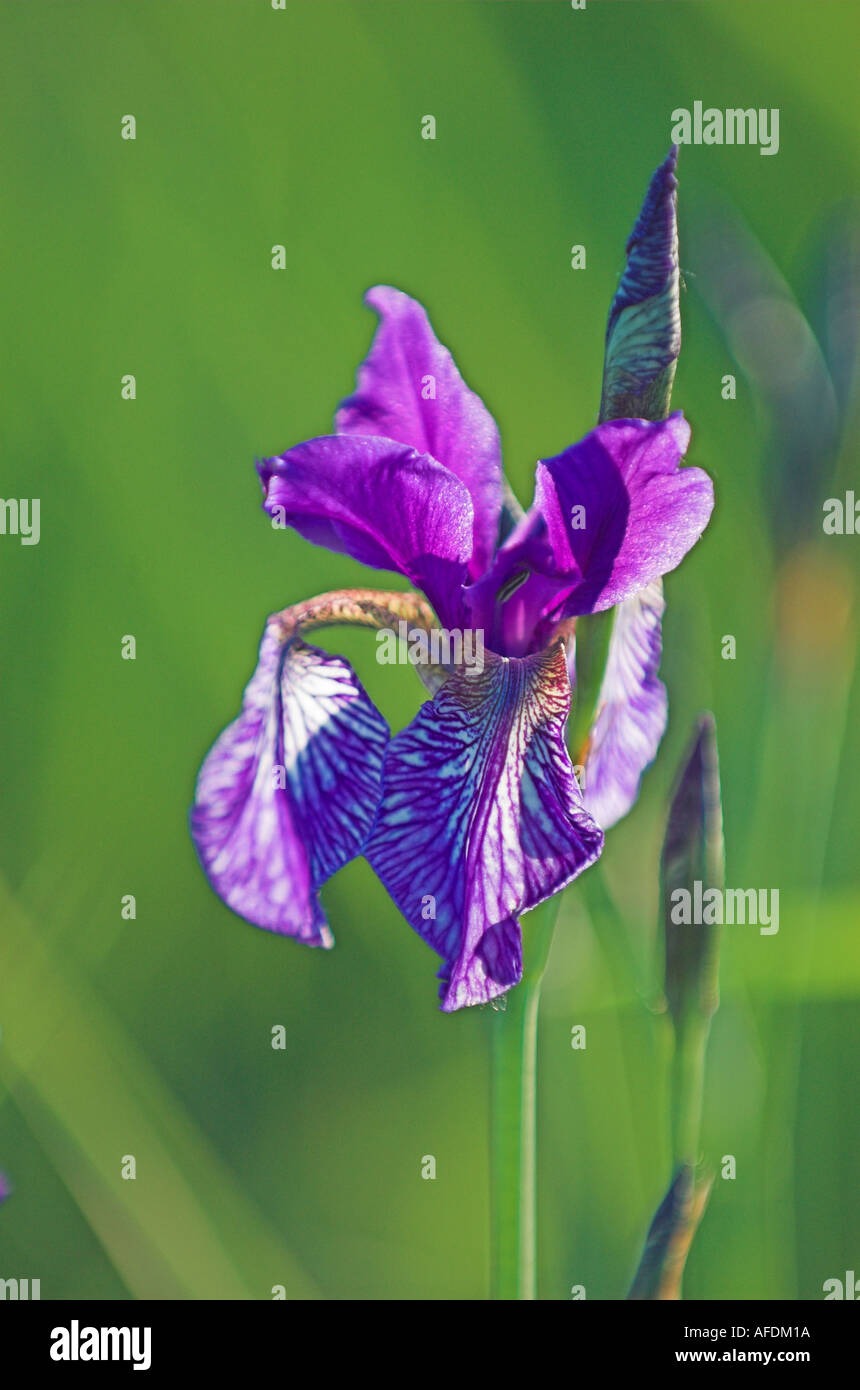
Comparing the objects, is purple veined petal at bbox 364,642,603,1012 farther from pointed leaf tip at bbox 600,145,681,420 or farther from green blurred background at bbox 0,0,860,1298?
green blurred background at bbox 0,0,860,1298

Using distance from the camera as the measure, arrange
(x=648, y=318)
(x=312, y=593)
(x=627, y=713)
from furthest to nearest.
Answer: (x=312, y=593) → (x=627, y=713) → (x=648, y=318)

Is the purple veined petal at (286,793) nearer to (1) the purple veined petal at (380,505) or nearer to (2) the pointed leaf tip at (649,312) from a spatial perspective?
(1) the purple veined petal at (380,505)

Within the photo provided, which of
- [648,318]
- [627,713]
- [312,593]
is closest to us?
[648,318]

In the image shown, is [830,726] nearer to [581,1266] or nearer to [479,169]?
[581,1266]

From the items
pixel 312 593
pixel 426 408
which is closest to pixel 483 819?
pixel 426 408

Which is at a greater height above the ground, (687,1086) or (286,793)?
(286,793)

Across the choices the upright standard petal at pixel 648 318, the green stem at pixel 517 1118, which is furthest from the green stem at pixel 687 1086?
the upright standard petal at pixel 648 318

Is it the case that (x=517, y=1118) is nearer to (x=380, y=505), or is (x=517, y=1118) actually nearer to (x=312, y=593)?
(x=380, y=505)
